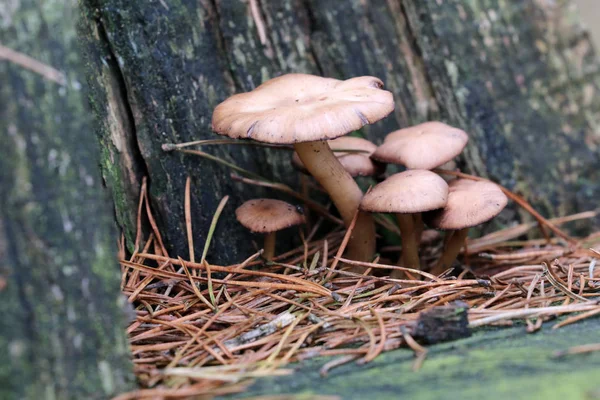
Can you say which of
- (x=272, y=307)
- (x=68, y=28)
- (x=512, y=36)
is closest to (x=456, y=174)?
(x=512, y=36)

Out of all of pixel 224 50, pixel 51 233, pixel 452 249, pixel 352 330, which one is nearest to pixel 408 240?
pixel 452 249

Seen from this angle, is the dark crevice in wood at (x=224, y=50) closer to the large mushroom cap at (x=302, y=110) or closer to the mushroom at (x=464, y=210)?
the large mushroom cap at (x=302, y=110)

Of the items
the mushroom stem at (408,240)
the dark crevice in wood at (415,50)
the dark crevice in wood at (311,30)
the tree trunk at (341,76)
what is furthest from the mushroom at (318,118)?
the dark crevice in wood at (415,50)

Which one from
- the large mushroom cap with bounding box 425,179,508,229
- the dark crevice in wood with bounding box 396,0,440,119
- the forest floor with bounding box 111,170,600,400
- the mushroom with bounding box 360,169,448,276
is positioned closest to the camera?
the forest floor with bounding box 111,170,600,400

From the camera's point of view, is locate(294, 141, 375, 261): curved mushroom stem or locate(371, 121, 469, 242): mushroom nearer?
locate(294, 141, 375, 261): curved mushroom stem

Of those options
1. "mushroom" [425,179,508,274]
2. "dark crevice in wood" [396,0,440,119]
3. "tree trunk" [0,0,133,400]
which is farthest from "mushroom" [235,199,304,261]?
"dark crevice in wood" [396,0,440,119]

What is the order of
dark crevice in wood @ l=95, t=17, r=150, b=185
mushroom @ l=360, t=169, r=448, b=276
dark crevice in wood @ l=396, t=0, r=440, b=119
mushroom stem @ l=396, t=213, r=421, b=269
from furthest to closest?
dark crevice in wood @ l=396, t=0, r=440, b=119 < mushroom stem @ l=396, t=213, r=421, b=269 < dark crevice in wood @ l=95, t=17, r=150, b=185 < mushroom @ l=360, t=169, r=448, b=276

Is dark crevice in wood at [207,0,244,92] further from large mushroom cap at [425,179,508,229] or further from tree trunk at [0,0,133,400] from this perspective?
tree trunk at [0,0,133,400]
